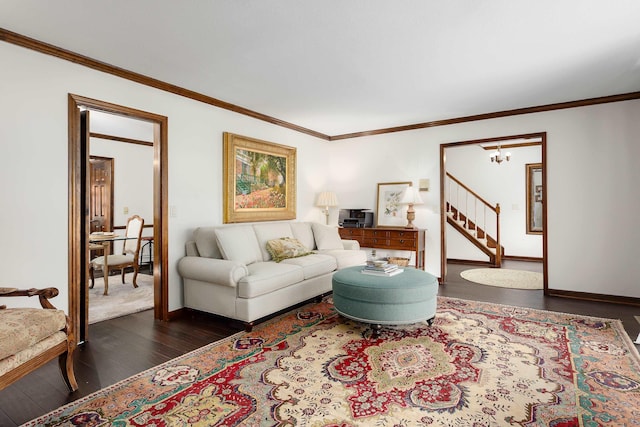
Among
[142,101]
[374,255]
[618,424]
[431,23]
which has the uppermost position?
[431,23]

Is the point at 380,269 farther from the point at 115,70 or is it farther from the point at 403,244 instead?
the point at 115,70

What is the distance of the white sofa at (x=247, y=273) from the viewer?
11.0ft

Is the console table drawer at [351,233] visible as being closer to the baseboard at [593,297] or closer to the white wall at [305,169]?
the white wall at [305,169]

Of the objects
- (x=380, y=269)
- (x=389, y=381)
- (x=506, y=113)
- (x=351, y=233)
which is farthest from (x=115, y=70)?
(x=506, y=113)

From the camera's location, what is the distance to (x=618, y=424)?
1.90 meters

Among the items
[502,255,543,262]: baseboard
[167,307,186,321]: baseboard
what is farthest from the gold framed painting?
[167,307,186,321]: baseboard

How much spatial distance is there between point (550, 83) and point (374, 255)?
11.3 ft

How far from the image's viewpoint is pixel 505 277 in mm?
5793

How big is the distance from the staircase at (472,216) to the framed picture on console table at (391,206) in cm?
250

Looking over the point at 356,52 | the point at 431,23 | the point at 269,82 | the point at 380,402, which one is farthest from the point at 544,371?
the point at 269,82

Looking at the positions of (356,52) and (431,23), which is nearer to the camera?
(431,23)

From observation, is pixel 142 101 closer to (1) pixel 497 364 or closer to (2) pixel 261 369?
(2) pixel 261 369

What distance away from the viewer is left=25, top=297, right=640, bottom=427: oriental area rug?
197 centimetres

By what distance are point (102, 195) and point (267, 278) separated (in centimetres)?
485
